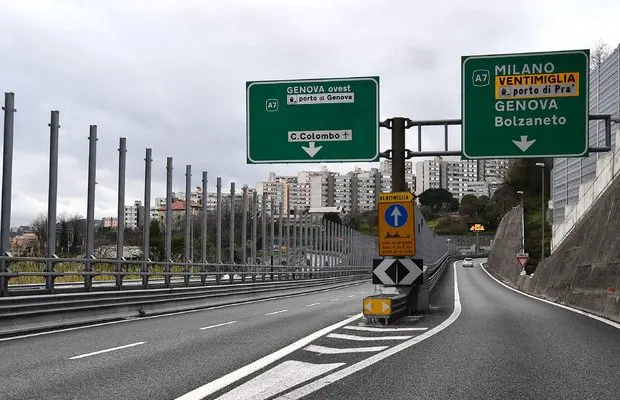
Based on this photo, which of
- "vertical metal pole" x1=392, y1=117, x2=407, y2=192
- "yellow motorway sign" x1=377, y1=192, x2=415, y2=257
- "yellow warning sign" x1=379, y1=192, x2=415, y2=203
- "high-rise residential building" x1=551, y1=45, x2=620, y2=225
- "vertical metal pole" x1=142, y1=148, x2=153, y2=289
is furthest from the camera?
"high-rise residential building" x1=551, y1=45, x2=620, y2=225

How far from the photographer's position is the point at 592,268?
24922mm

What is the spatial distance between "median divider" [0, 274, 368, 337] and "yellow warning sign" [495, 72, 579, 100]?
11.2m

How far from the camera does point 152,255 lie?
1786 inches

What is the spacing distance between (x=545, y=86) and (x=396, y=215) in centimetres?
520

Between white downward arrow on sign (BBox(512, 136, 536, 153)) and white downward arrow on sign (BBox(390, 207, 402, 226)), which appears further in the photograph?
white downward arrow on sign (BBox(512, 136, 536, 153))

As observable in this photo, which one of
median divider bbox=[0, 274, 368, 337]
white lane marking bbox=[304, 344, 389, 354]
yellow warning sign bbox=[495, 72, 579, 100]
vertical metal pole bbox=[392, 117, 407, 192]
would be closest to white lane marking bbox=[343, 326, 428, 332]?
white lane marking bbox=[304, 344, 389, 354]

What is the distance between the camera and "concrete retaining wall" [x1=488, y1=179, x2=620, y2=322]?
21031 mm

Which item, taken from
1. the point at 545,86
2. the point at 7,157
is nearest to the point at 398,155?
the point at 545,86

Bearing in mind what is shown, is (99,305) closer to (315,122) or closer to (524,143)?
(315,122)

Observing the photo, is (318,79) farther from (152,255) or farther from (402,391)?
(152,255)

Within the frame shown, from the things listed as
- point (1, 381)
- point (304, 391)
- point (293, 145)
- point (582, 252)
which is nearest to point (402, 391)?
point (304, 391)

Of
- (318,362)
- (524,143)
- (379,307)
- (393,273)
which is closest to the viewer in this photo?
(318,362)

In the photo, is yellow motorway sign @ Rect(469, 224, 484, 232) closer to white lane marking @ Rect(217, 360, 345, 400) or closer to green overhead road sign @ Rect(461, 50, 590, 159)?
green overhead road sign @ Rect(461, 50, 590, 159)

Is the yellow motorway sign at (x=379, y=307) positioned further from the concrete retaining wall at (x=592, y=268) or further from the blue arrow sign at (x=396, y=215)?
the concrete retaining wall at (x=592, y=268)
